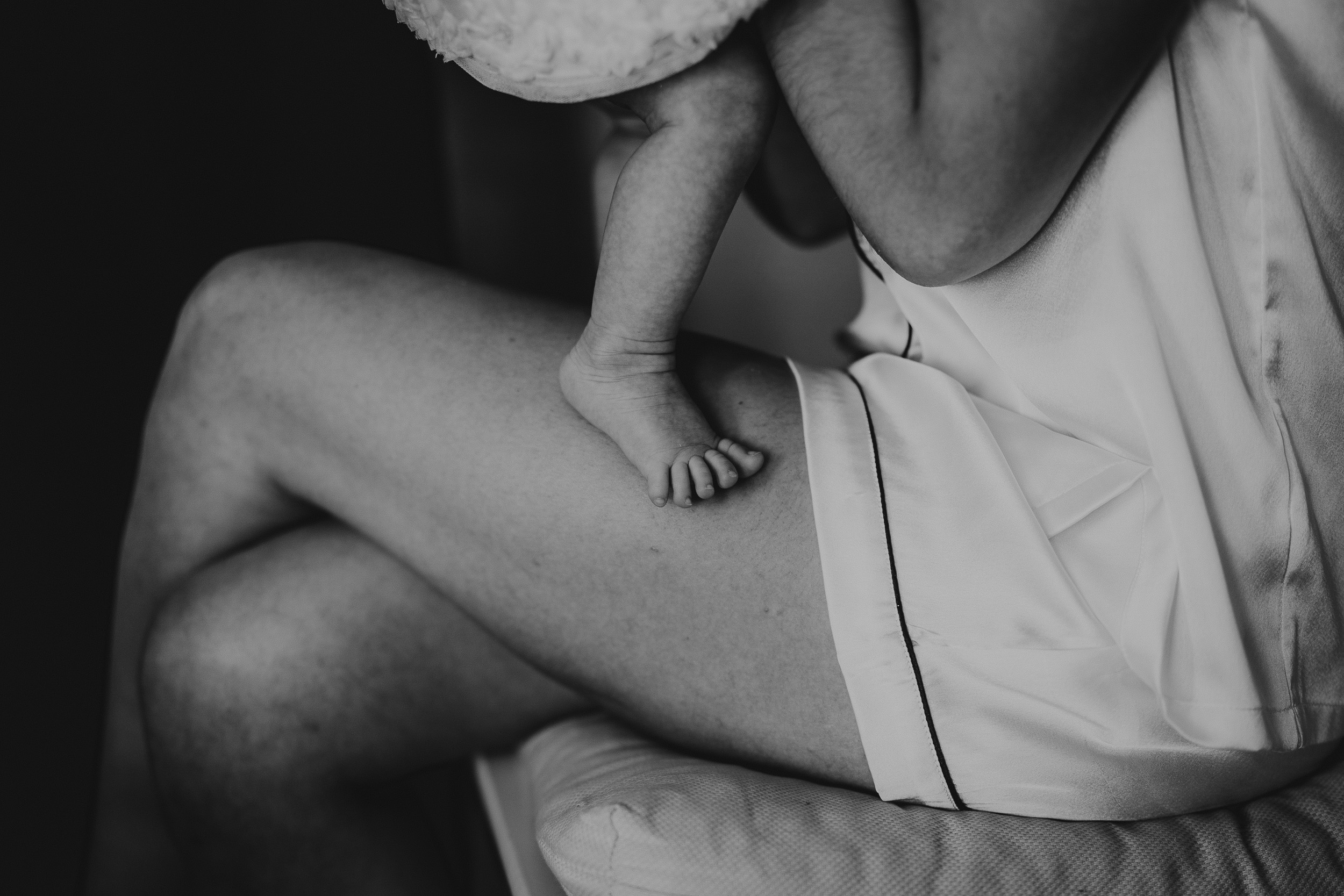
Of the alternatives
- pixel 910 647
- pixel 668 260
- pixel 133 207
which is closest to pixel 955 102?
pixel 668 260

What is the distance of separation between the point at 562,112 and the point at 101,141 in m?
0.83

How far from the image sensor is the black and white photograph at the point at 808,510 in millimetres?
545

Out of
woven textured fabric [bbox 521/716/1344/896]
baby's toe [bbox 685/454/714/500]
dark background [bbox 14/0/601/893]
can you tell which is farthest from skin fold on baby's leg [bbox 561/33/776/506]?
dark background [bbox 14/0/601/893]

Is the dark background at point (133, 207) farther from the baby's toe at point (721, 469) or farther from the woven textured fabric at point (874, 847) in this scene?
the baby's toe at point (721, 469)

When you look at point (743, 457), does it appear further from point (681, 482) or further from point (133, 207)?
point (133, 207)

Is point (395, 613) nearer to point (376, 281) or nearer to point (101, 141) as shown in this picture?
point (376, 281)

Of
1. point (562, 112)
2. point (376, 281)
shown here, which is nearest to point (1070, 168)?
point (376, 281)

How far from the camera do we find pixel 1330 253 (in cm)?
56

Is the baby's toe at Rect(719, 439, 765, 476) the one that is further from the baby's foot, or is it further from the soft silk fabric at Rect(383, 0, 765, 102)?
the soft silk fabric at Rect(383, 0, 765, 102)

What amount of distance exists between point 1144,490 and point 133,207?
1328 millimetres

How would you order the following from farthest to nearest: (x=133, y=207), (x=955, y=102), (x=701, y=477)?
(x=133, y=207) → (x=701, y=477) → (x=955, y=102)

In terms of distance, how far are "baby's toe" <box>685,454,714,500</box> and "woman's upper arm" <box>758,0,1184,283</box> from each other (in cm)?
18

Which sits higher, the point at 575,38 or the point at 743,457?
the point at 575,38

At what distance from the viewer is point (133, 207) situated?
4.32ft
